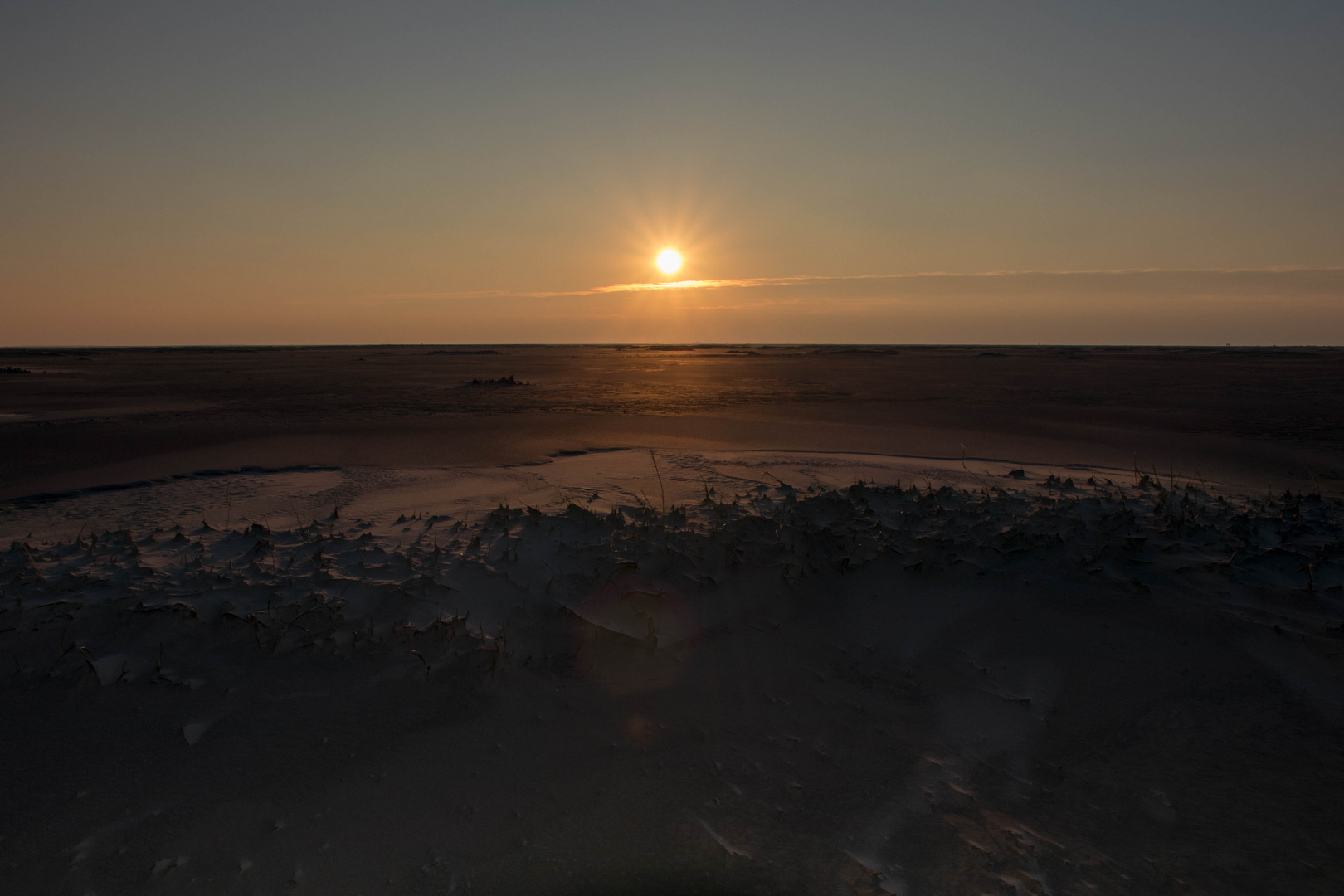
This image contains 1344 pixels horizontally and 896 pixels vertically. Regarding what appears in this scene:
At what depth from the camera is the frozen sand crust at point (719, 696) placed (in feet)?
7.69

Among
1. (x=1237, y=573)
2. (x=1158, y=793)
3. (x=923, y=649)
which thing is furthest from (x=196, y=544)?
(x=1237, y=573)

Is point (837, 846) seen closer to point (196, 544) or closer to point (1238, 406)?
point (196, 544)

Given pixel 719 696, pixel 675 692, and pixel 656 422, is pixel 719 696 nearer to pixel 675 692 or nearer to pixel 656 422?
pixel 675 692

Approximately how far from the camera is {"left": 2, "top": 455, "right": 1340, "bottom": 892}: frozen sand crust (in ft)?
7.69

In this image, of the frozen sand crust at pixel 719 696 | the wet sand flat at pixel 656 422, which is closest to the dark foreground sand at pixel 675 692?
the frozen sand crust at pixel 719 696

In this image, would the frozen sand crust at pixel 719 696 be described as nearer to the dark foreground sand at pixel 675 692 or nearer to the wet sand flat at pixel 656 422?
the dark foreground sand at pixel 675 692

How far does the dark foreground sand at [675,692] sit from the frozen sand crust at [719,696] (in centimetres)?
1

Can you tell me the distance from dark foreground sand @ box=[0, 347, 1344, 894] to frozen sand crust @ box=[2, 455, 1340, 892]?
0.01 metres

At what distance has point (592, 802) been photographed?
→ 2549mm

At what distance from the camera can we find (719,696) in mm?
3182

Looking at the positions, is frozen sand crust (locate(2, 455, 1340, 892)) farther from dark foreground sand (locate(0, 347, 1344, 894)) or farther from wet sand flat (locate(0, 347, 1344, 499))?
wet sand flat (locate(0, 347, 1344, 499))

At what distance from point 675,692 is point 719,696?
0.19 metres

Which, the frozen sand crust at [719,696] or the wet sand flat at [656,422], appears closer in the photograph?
the frozen sand crust at [719,696]

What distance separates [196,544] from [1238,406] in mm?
17160
